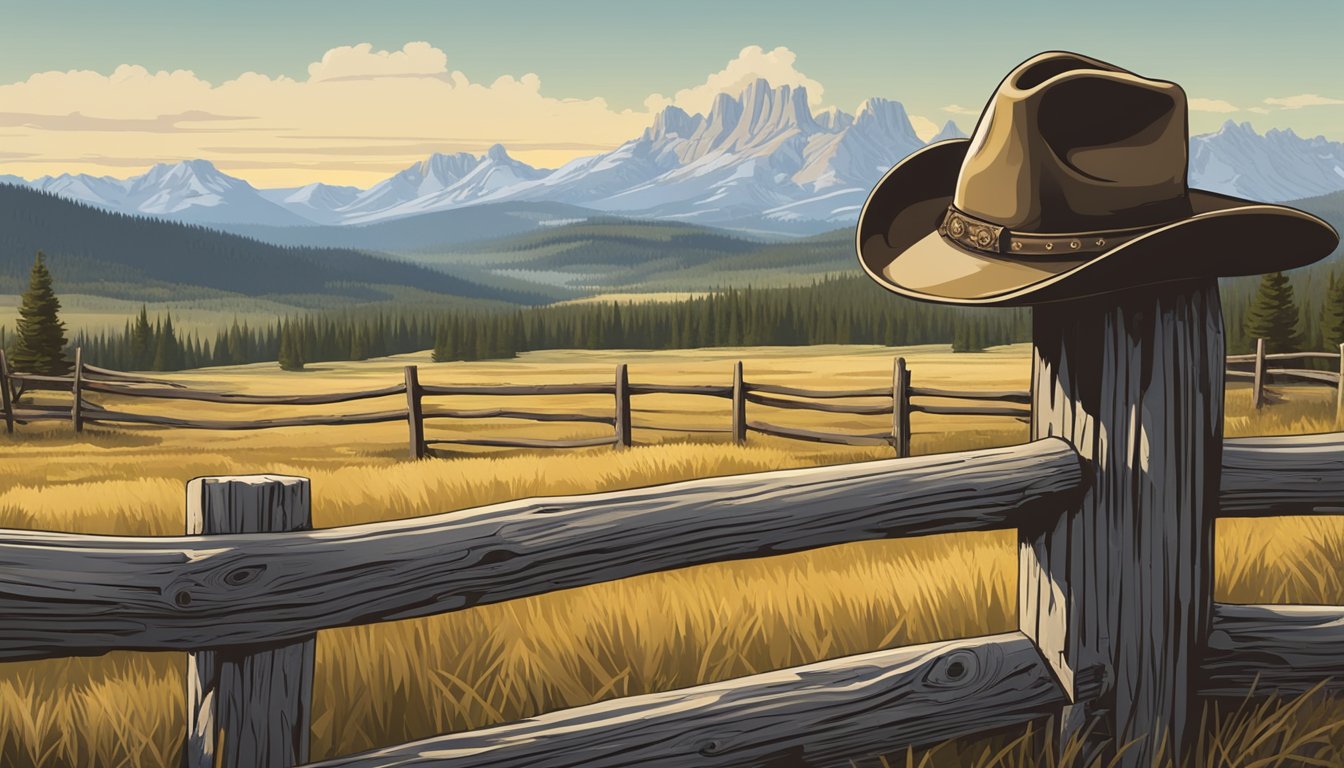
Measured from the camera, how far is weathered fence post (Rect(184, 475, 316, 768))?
2355mm

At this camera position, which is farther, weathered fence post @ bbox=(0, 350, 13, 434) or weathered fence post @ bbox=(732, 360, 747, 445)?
weathered fence post @ bbox=(0, 350, 13, 434)

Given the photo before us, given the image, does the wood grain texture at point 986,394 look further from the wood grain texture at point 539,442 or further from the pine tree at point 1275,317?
the pine tree at point 1275,317

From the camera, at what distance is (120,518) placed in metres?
8.46

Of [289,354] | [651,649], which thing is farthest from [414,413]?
[289,354]

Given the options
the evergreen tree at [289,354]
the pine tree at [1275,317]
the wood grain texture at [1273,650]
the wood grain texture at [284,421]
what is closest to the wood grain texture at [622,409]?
the wood grain texture at [284,421]

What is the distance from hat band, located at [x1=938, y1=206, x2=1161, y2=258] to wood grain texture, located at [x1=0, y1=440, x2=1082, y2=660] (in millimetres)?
496

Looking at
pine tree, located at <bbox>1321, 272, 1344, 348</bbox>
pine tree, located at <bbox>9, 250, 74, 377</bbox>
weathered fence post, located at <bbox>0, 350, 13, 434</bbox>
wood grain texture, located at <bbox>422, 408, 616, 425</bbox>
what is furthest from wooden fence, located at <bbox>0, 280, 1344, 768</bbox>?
pine tree, located at <bbox>1321, 272, 1344, 348</bbox>

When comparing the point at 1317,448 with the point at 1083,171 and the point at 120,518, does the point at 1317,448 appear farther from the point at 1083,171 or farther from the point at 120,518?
the point at 120,518

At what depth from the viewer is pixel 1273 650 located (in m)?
3.34

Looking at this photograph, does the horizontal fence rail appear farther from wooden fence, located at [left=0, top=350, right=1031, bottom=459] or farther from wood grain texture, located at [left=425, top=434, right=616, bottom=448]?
wood grain texture, located at [left=425, top=434, right=616, bottom=448]

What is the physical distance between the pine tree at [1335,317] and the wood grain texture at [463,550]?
45.4 m

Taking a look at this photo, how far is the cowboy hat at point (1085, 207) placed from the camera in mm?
2697

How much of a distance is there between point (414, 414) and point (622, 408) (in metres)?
2.67

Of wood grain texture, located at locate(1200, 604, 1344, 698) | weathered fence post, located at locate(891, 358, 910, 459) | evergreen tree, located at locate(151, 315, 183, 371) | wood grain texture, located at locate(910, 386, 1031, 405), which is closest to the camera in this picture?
wood grain texture, located at locate(1200, 604, 1344, 698)
